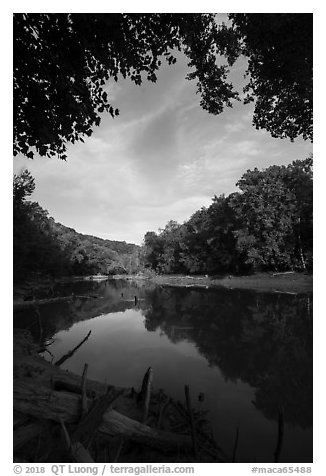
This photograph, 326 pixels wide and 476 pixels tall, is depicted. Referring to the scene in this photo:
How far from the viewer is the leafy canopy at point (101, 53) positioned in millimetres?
7848

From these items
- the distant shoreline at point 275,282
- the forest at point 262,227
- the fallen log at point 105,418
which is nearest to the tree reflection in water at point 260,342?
the fallen log at point 105,418

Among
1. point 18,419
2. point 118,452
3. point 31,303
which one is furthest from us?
point 31,303

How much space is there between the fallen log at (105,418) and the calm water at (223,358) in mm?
1837

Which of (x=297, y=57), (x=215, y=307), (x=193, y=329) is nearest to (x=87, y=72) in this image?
(x=297, y=57)

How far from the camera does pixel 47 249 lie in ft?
51.8

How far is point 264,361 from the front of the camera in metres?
13.0

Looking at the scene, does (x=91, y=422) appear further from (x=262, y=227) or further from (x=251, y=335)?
(x=262, y=227)

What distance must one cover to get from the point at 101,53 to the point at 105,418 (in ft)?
32.7

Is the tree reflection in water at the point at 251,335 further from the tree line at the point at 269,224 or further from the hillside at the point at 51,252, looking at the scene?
the tree line at the point at 269,224

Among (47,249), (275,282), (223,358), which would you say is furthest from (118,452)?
(275,282)

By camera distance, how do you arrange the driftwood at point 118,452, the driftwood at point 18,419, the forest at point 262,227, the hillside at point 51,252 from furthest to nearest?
the forest at point 262,227
the hillside at point 51,252
the driftwood at point 18,419
the driftwood at point 118,452

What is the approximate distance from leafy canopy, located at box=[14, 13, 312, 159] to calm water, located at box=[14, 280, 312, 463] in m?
10.1

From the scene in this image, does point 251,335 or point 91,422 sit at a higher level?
point 91,422
